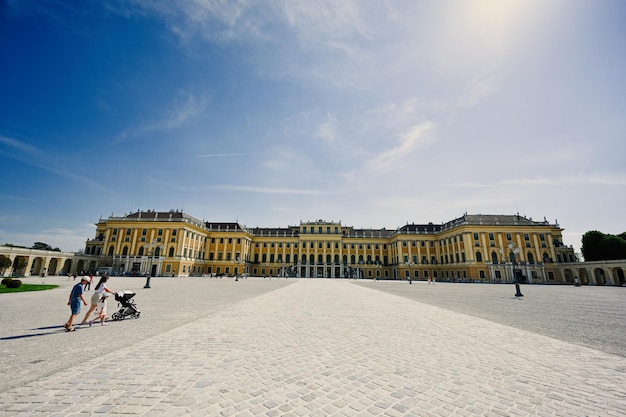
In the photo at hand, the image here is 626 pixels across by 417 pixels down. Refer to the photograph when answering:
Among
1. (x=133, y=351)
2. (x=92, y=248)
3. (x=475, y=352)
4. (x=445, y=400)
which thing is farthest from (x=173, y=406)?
(x=92, y=248)

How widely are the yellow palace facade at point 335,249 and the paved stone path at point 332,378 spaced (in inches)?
1849

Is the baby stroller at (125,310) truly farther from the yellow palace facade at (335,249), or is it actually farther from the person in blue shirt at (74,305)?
the yellow palace facade at (335,249)

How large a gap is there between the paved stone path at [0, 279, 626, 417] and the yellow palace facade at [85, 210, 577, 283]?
47.0 m

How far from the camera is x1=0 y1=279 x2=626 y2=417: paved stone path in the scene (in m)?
3.26

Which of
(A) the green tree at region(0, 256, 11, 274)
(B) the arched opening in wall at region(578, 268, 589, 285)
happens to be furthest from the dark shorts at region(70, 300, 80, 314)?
(B) the arched opening in wall at region(578, 268, 589, 285)

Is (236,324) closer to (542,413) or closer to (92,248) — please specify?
(542,413)

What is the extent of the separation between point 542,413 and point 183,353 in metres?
5.74

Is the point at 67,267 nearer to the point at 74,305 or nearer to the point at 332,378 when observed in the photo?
the point at 74,305

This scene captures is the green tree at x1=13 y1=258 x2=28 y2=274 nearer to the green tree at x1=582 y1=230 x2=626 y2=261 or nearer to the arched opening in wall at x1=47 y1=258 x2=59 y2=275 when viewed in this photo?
the arched opening in wall at x1=47 y1=258 x2=59 y2=275

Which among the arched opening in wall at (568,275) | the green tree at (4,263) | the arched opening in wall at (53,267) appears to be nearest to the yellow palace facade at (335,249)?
the arched opening in wall at (568,275)

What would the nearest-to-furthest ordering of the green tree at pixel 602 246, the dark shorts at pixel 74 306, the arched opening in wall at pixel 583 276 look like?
1. the dark shorts at pixel 74 306
2. the arched opening in wall at pixel 583 276
3. the green tree at pixel 602 246

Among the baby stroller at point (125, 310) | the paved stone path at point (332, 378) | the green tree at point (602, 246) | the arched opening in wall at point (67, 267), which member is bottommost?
the paved stone path at point (332, 378)

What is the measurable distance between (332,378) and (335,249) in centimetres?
6738

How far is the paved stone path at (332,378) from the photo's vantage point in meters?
3.26
